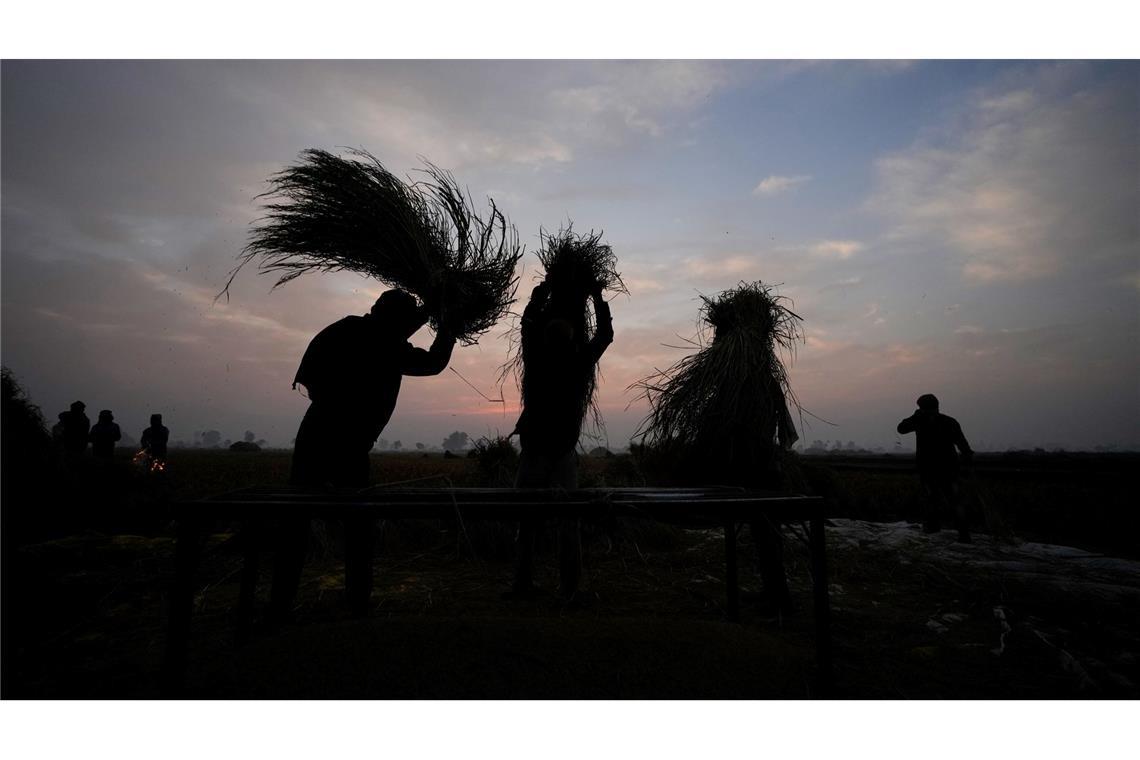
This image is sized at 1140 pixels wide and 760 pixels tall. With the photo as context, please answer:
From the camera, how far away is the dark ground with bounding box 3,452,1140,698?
2.07 m

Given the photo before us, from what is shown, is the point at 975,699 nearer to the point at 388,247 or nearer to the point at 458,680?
the point at 458,680

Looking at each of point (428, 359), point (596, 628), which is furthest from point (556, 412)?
point (596, 628)

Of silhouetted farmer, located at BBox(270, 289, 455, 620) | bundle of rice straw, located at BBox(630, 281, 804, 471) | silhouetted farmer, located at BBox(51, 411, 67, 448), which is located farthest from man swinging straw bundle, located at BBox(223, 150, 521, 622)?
silhouetted farmer, located at BBox(51, 411, 67, 448)

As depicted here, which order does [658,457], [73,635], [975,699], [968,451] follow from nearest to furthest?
1. [975,699]
2. [73,635]
3. [658,457]
4. [968,451]

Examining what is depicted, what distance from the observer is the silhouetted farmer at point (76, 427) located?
8.26 m

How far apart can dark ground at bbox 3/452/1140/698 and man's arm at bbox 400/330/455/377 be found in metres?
1.16

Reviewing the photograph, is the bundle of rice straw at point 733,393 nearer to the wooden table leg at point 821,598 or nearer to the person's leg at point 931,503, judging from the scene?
the wooden table leg at point 821,598

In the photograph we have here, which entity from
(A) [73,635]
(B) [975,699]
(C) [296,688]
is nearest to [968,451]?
(B) [975,699]

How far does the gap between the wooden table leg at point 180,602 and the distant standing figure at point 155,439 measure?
956cm

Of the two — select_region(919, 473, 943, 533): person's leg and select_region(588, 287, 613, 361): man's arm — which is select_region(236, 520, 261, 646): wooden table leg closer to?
select_region(588, 287, 613, 361): man's arm

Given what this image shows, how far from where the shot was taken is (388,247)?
11.2ft

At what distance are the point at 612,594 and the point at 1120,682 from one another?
8.92ft

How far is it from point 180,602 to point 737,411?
2.82 metres

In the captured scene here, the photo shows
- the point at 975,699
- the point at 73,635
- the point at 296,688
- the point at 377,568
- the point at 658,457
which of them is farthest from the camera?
the point at 377,568
